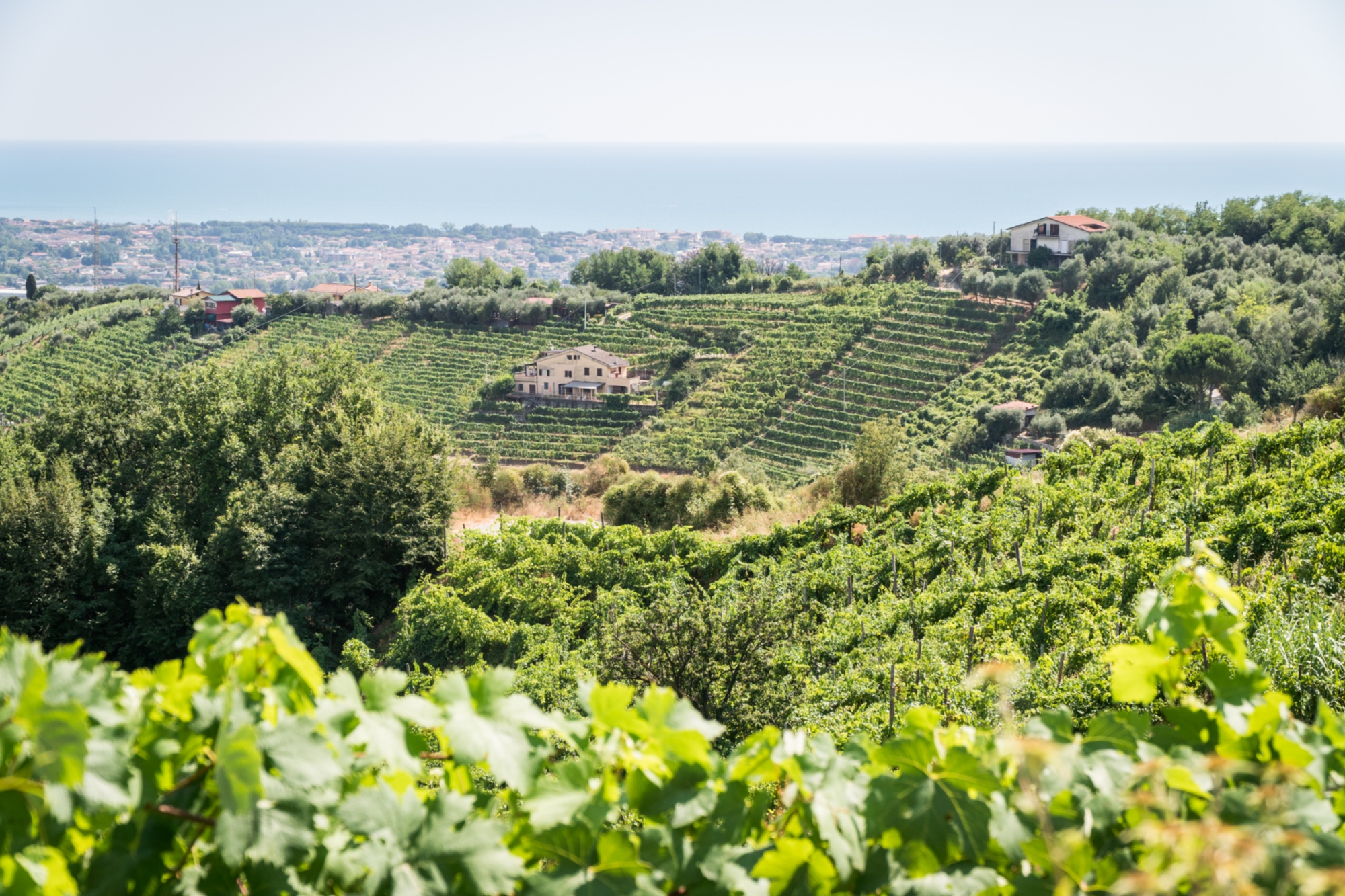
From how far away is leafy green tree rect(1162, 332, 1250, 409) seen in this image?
112 ft

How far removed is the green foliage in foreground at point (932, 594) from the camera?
26.5ft

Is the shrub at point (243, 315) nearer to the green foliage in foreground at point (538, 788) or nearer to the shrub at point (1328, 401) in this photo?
the shrub at point (1328, 401)

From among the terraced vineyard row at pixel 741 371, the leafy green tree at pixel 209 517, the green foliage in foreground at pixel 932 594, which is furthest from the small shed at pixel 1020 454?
the leafy green tree at pixel 209 517

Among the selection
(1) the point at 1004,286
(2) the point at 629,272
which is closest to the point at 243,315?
(2) the point at 629,272

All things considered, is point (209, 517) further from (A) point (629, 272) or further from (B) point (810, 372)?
(A) point (629, 272)

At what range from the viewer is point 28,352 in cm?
5428

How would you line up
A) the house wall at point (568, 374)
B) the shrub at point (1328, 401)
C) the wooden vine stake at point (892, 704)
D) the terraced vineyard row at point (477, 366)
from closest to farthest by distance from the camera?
the wooden vine stake at point (892, 704)
the shrub at point (1328, 401)
the terraced vineyard row at point (477, 366)
the house wall at point (568, 374)

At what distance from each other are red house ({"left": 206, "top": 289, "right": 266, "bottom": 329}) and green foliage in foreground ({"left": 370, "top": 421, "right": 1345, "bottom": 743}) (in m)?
52.6

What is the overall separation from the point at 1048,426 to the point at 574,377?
76.5ft

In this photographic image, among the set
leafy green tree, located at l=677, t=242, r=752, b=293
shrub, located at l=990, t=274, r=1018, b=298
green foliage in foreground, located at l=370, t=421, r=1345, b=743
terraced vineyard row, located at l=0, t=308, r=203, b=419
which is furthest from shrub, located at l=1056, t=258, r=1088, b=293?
terraced vineyard row, located at l=0, t=308, r=203, b=419

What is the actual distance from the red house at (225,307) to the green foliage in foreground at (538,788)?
215 ft

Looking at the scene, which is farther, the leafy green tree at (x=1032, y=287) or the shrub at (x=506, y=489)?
the leafy green tree at (x=1032, y=287)

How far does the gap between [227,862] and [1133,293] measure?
53.0 metres

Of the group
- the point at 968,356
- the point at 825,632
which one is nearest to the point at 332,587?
the point at 825,632
